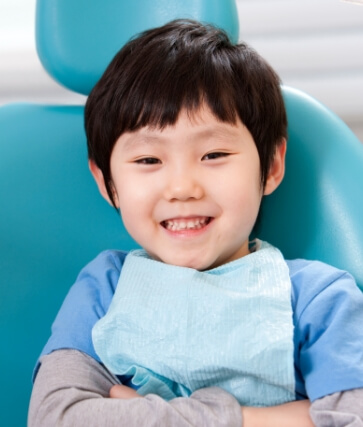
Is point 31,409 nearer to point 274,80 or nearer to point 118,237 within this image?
point 118,237

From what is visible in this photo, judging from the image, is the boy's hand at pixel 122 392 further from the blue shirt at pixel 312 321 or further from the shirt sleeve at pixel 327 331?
the shirt sleeve at pixel 327 331

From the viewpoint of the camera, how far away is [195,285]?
100 cm

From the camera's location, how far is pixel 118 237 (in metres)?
1.25

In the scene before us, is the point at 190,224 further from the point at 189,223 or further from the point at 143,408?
the point at 143,408

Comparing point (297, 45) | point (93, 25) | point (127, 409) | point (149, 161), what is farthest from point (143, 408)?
point (297, 45)

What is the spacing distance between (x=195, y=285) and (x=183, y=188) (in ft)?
0.42

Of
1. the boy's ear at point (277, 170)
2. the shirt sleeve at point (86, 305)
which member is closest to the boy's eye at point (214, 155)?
the boy's ear at point (277, 170)

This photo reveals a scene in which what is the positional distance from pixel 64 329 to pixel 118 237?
0.83 feet

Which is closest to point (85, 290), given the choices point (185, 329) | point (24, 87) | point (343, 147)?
point (185, 329)

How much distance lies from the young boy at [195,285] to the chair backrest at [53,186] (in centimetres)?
9

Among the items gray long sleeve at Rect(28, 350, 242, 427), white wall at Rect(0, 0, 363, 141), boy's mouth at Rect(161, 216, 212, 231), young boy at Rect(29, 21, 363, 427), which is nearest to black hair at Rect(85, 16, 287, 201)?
young boy at Rect(29, 21, 363, 427)

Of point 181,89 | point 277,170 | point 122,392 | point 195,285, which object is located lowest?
point 122,392

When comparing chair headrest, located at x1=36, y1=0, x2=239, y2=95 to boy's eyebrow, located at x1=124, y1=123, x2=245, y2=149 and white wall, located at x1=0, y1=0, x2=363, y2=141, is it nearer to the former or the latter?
boy's eyebrow, located at x1=124, y1=123, x2=245, y2=149

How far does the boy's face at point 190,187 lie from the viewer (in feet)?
3.33
